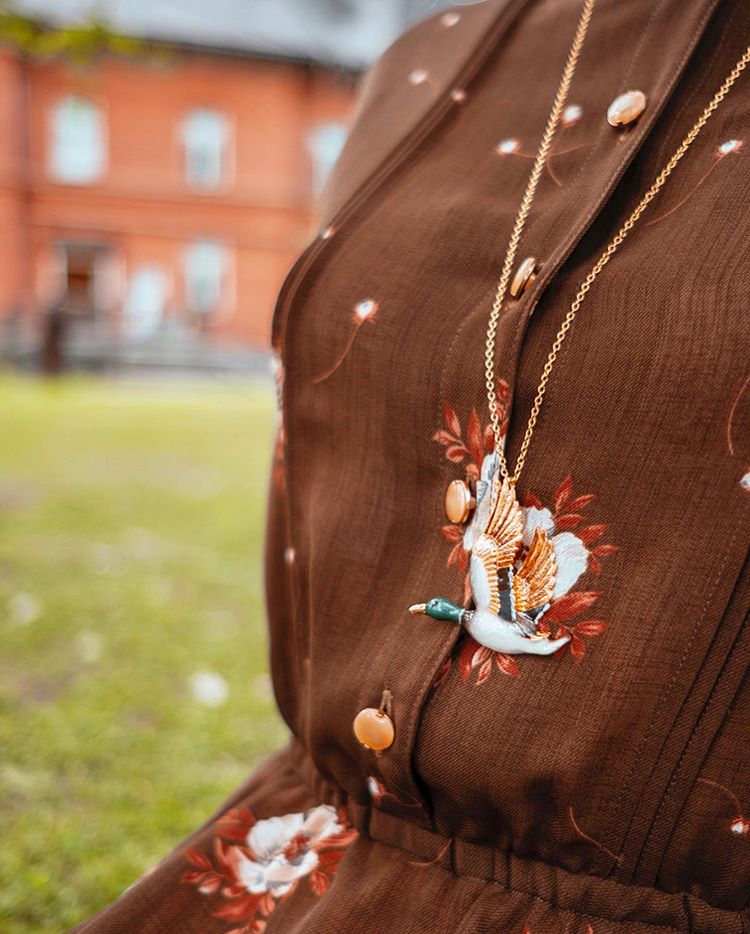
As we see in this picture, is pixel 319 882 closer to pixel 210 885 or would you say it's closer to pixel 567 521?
pixel 210 885

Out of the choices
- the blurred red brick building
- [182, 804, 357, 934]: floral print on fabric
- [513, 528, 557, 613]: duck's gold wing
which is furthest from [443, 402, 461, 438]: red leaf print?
the blurred red brick building

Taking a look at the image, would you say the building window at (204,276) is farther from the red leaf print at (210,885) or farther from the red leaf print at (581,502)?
the red leaf print at (581,502)

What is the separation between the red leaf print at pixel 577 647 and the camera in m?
0.61

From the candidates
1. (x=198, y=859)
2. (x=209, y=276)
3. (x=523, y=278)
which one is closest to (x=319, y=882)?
(x=198, y=859)

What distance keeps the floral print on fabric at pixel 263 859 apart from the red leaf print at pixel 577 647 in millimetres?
284

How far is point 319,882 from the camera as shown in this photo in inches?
28.7

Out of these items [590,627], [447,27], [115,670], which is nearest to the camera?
[590,627]

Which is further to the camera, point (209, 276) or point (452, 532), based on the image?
point (209, 276)

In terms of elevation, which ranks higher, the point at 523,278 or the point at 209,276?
the point at 523,278

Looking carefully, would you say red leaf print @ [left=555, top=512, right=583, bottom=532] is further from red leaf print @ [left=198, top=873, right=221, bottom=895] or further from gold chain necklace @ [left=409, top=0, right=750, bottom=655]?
red leaf print @ [left=198, top=873, right=221, bottom=895]

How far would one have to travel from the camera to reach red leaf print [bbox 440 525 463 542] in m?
0.67

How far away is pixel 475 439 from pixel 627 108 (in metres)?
0.30

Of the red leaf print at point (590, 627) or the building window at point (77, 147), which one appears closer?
the red leaf print at point (590, 627)

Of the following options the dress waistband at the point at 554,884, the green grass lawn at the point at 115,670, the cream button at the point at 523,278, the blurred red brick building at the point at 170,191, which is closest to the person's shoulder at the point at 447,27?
the cream button at the point at 523,278
